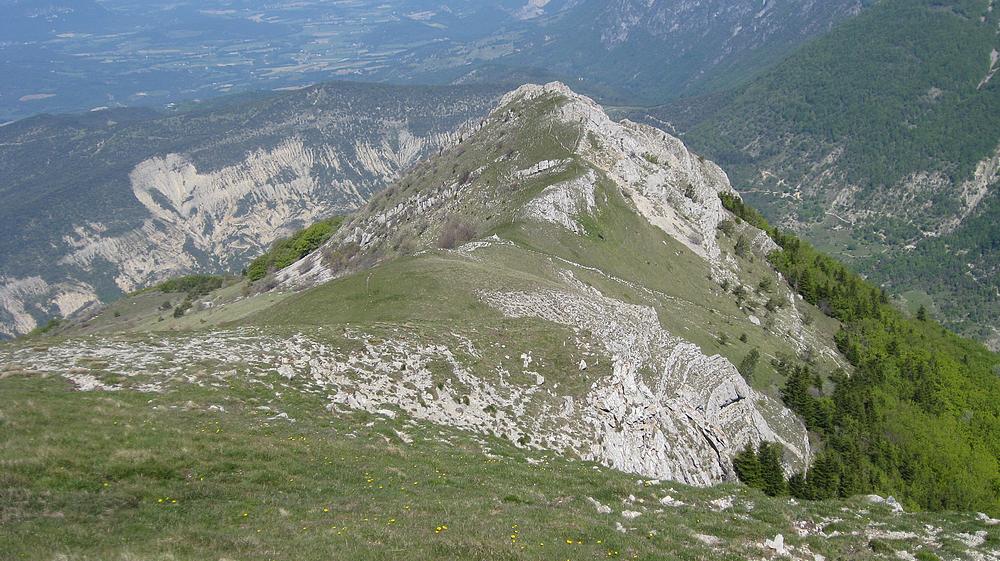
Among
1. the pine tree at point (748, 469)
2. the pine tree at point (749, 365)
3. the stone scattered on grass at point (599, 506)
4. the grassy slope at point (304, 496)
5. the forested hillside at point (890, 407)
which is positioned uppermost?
the grassy slope at point (304, 496)

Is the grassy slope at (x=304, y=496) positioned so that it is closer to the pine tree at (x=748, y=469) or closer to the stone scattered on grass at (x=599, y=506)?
the stone scattered on grass at (x=599, y=506)

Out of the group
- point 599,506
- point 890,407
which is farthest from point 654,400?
point 890,407

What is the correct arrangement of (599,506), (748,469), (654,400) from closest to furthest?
(599,506) < (654,400) < (748,469)

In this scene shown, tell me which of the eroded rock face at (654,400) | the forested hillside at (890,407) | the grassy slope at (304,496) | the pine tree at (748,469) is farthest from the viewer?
the forested hillside at (890,407)

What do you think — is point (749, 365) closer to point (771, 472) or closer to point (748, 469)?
point (771, 472)

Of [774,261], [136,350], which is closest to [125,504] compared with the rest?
[136,350]

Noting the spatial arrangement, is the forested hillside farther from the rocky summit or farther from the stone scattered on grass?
the stone scattered on grass

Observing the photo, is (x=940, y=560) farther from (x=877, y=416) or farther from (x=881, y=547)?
(x=877, y=416)

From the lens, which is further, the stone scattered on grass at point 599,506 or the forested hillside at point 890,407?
the forested hillside at point 890,407

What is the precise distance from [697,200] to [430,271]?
87.1 metres

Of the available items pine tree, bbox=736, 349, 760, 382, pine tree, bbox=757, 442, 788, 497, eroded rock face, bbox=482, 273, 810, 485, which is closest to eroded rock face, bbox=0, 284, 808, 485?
eroded rock face, bbox=482, 273, 810, 485

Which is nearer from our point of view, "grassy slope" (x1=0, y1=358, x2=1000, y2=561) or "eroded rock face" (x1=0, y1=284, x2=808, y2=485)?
"grassy slope" (x1=0, y1=358, x2=1000, y2=561)

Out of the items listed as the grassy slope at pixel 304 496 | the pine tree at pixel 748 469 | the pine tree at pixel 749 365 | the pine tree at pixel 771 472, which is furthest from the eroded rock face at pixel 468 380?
the pine tree at pixel 749 365

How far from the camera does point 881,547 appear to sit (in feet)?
75.3
